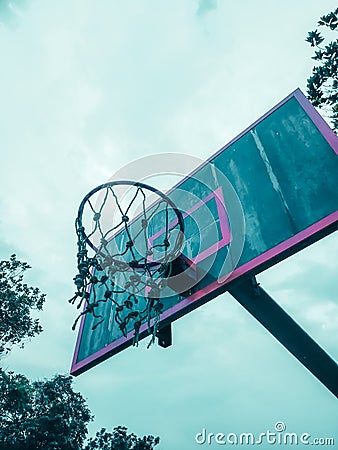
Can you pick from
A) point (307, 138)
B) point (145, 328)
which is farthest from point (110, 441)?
point (307, 138)

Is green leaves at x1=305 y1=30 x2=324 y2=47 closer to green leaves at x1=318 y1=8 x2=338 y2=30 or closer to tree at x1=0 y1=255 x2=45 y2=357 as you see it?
green leaves at x1=318 y1=8 x2=338 y2=30

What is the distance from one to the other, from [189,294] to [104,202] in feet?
3.88

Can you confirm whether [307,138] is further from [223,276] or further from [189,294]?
[189,294]

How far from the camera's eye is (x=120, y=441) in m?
13.1

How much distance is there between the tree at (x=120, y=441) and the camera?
508 inches

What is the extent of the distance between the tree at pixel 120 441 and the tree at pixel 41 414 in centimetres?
98

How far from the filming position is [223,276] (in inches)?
126

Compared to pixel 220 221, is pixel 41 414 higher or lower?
higher

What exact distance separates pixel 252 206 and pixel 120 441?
12.9m

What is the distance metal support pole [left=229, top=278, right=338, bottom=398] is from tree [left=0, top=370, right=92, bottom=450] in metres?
8.13

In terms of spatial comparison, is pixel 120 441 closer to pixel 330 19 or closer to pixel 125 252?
pixel 125 252

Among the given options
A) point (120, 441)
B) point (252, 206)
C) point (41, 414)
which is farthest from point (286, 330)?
point (120, 441)

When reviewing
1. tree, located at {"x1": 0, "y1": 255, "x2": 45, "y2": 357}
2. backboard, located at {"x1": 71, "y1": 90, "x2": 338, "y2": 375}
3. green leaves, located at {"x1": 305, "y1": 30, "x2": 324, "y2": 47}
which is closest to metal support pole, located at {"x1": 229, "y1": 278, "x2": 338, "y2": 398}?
backboard, located at {"x1": 71, "y1": 90, "x2": 338, "y2": 375}

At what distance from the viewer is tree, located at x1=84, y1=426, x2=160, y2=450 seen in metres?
12.9
